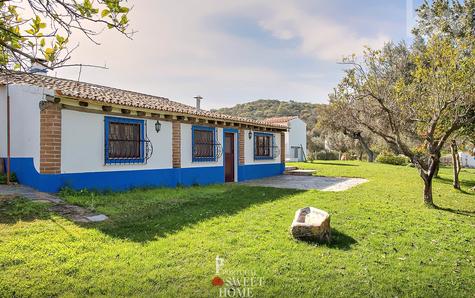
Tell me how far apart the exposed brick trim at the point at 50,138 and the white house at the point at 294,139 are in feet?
84.8

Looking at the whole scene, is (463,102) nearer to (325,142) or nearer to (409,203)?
(409,203)

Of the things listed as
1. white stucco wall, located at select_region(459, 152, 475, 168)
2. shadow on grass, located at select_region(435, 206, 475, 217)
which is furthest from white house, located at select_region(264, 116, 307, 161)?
shadow on grass, located at select_region(435, 206, 475, 217)

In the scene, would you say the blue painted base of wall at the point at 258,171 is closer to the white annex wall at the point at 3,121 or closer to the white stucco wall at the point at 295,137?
the white annex wall at the point at 3,121

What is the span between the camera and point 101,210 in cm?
697

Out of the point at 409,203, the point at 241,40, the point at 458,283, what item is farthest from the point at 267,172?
the point at 458,283

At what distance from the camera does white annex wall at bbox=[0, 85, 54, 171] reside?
8234 mm

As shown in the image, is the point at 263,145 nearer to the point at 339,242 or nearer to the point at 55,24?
the point at 339,242

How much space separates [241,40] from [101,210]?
27.7 feet

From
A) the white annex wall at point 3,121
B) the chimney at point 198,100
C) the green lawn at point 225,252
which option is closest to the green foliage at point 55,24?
the green lawn at point 225,252

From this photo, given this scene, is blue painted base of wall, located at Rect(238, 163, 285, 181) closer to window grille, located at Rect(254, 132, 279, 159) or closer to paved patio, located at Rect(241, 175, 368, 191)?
window grille, located at Rect(254, 132, 279, 159)

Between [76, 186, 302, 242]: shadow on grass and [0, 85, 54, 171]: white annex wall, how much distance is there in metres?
2.83

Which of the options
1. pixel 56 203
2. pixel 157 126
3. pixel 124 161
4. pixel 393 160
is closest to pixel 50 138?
pixel 56 203

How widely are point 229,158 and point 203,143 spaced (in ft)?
6.75

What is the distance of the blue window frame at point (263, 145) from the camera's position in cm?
1600
